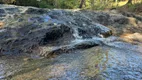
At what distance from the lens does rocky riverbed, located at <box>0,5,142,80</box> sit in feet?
20.9

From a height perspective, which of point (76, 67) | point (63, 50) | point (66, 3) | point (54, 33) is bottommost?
point (66, 3)

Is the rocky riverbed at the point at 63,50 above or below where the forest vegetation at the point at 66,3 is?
above

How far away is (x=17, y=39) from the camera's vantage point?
10320 millimetres

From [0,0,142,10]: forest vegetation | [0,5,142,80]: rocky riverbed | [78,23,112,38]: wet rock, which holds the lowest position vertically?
[0,0,142,10]: forest vegetation

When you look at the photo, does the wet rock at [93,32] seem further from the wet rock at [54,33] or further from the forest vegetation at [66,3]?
the forest vegetation at [66,3]

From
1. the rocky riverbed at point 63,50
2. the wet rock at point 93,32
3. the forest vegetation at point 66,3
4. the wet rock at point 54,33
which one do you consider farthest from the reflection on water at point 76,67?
the forest vegetation at point 66,3

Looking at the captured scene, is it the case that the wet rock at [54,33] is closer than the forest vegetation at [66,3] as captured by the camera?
Yes

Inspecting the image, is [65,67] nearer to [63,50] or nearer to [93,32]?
[63,50]

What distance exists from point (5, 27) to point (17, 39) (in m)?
1.45

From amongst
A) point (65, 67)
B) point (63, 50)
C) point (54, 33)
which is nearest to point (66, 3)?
point (54, 33)

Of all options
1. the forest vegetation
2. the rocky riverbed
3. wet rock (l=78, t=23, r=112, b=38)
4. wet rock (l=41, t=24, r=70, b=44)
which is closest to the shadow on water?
the rocky riverbed

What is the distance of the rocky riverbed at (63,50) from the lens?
6.38m

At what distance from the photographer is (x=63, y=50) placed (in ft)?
30.1

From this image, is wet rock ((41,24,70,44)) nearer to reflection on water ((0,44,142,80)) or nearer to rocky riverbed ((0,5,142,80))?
rocky riverbed ((0,5,142,80))
